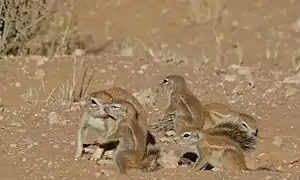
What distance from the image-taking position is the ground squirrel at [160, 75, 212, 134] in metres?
7.46

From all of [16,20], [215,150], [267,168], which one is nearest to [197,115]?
A: [215,150]

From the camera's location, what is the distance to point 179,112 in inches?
302

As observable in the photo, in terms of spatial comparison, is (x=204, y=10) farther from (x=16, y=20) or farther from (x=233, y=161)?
(x=233, y=161)

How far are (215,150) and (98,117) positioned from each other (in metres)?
0.86

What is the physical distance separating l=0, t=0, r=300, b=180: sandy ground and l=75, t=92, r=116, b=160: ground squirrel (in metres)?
0.10

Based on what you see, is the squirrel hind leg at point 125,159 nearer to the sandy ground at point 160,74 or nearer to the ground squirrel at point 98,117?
the sandy ground at point 160,74

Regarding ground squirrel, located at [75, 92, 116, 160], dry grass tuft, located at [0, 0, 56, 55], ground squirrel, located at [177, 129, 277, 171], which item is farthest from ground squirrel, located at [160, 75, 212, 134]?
dry grass tuft, located at [0, 0, 56, 55]

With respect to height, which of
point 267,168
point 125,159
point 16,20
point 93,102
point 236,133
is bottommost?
point 267,168

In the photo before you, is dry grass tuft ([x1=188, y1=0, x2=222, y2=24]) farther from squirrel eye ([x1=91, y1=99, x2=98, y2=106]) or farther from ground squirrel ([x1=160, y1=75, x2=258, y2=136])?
squirrel eye ([x1=91, y1=99, x2=98, y2=106])

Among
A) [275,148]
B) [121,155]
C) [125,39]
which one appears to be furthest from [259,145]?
[125,39]

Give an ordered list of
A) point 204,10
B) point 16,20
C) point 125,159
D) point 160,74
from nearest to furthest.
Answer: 1. point 125,159
2. point 160,74
3. point 16,20
4. point 204,10

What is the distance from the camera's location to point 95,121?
7.04 metres

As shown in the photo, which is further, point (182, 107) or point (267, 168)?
point (182, 107)

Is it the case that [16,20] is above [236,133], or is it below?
above
